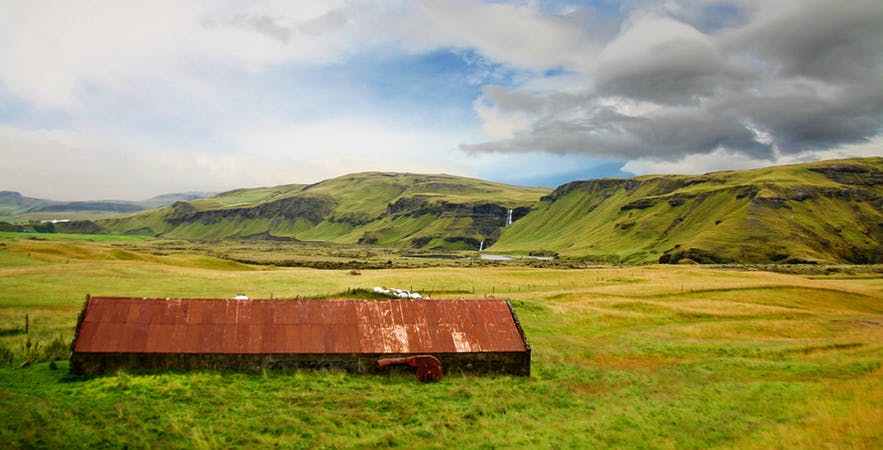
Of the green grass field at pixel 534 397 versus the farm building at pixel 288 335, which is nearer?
the green grass field at pixel 534 397

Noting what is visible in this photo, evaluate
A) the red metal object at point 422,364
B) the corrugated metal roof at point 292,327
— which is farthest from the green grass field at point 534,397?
the corrugated metal roof at point 292,327

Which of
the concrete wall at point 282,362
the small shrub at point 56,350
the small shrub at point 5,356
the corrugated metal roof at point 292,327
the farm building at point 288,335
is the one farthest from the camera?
the small shrub at point 56,350

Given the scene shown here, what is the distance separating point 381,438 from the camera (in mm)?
17297

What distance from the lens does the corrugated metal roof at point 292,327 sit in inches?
961

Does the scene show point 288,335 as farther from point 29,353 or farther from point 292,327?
point 29,353

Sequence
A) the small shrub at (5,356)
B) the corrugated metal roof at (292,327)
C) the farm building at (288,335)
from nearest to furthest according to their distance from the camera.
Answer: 1. the small shrub at (5,356)
2. the farm building at (288,335)
3. the corrugated metal roof at (292,327)

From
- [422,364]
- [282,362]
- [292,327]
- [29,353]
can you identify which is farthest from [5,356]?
[422,364]

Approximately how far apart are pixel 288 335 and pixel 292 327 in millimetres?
568

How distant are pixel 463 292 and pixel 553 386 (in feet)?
114

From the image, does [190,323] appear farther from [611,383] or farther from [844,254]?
[844,254]

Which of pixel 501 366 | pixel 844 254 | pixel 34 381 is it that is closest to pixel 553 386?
pixel 501 366

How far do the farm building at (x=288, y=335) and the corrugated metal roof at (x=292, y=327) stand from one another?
0.05 meters

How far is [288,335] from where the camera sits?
25.8 m

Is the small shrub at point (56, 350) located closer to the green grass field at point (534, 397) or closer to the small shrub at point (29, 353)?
the green grass field at point (534, 397)
